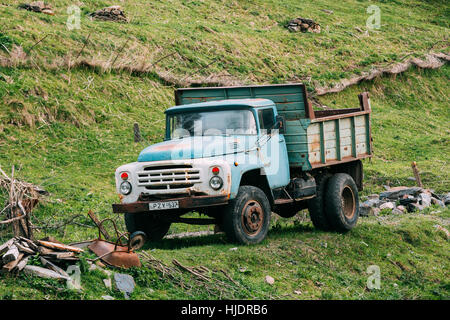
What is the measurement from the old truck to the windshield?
2cm

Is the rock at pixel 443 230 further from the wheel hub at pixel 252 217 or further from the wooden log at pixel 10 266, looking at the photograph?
the wooden log at pixel 10 266

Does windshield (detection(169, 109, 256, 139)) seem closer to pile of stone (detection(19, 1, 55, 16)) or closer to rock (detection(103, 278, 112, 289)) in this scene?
rock (detection(103, 278, 112, 289))

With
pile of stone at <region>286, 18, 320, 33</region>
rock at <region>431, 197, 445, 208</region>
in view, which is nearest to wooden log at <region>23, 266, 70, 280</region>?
rock at <region>431, 197, 445, 208</region>

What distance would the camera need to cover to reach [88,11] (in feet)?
86.6

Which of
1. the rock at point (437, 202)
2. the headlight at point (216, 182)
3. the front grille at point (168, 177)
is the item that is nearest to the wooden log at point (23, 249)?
the front grille at point (168, 177)

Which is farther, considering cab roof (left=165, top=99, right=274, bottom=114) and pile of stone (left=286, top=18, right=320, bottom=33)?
pile of stone (left=286, top=18, right=320, bottom=33)

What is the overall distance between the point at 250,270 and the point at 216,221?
1.80 m

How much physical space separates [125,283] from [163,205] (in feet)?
7.40

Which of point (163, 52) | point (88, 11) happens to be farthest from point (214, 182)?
point (88, 11)

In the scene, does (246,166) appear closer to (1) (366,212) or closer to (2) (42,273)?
(2) (42,273)

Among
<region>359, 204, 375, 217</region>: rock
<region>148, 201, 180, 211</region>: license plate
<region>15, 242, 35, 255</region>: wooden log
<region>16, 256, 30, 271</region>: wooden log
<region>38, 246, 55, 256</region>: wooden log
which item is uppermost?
<region>148, 201, 180, 211</region>: license plate

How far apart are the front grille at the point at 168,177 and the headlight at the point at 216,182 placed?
8.4 inches

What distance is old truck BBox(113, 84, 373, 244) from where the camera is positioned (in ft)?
34.5
